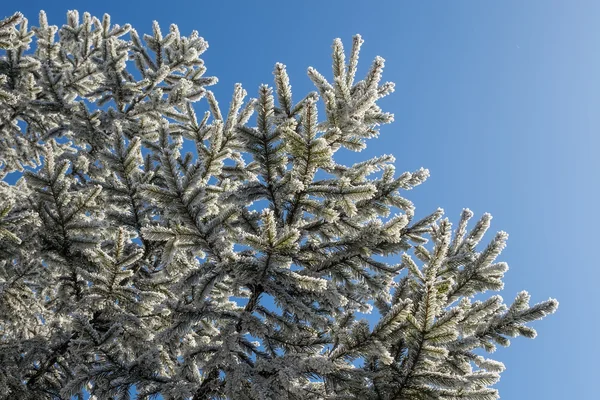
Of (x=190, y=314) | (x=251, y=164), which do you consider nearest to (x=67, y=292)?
(x=190, y=314)

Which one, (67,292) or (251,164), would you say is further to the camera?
(251,164)

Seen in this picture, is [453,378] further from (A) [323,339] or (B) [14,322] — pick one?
(B) [14,322]

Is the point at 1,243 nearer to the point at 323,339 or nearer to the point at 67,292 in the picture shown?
the point at 67,292

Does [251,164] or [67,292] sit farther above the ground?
[251,164]

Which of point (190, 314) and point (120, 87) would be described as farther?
point (120, 87)

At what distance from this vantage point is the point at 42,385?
6555 mm

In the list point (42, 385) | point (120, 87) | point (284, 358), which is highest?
point (120, 87)

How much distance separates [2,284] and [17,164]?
19.7 ft

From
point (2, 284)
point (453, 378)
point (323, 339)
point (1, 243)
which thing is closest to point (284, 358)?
point (323, 339)

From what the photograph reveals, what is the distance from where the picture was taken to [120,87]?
8.73 meters

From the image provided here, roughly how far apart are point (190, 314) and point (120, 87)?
19.6ft

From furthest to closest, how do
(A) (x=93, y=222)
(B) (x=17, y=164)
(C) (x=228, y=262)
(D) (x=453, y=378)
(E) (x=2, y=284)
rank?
1. (B) (x=17, y=164)
2. (E) (x=2, y=284)
3. (A) (x=93, y=222)
4. (C) (x=228, y=262)
5. (D) (x=453, y=378)

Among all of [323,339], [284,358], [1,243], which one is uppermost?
[1,243]

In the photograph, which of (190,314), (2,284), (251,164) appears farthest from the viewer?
(251,164)
